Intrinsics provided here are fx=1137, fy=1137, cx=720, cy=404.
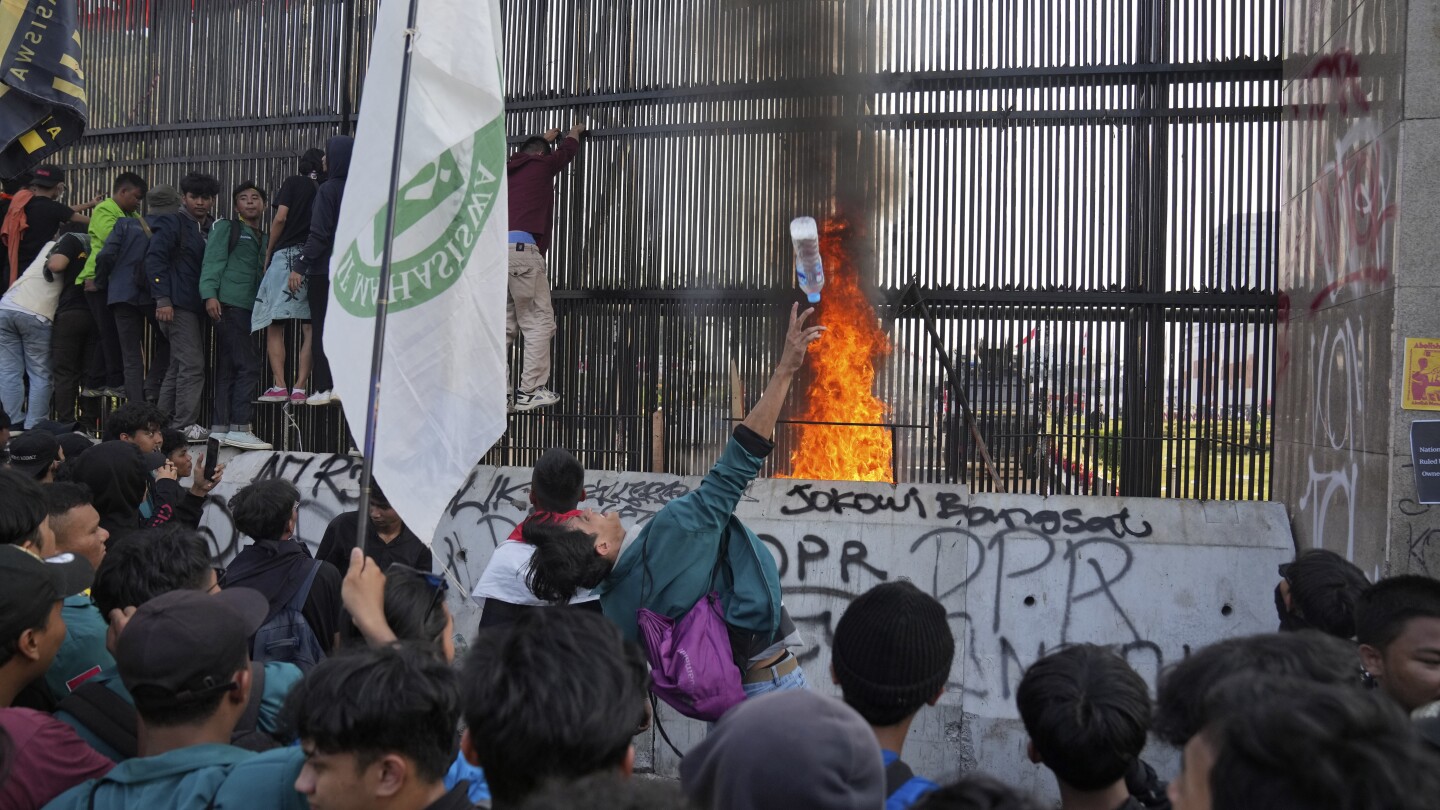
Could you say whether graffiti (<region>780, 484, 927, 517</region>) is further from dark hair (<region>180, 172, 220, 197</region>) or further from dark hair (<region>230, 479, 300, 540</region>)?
dark hair (<region>180, 172, 220, 197</region>)

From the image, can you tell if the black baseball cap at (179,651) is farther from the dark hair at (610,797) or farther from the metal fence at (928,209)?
the metal fence at (928,209)

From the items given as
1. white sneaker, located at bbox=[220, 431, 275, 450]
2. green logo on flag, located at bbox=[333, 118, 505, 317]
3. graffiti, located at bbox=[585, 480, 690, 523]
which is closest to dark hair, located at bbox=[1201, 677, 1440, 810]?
green logo on flag, located at bbox=[333, 118, 505, 317]

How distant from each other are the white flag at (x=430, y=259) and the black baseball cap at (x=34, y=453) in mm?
3107

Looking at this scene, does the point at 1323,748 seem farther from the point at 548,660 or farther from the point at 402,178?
the point at 402,178

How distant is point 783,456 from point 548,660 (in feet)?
23.1

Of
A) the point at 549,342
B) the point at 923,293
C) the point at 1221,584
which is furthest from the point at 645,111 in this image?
the point at 1221,584

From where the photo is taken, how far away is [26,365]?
10.4 m

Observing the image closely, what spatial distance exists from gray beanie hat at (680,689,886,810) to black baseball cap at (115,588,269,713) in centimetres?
115

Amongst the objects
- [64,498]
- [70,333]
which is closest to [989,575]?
[64,498]

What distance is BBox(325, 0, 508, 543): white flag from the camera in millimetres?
3725

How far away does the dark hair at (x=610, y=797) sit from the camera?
1479mm

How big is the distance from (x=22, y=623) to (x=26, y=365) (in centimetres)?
895

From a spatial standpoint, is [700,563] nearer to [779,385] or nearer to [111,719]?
[779,385]

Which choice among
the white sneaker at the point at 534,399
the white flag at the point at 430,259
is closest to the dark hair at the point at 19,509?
the white flag at the point at 430,259
